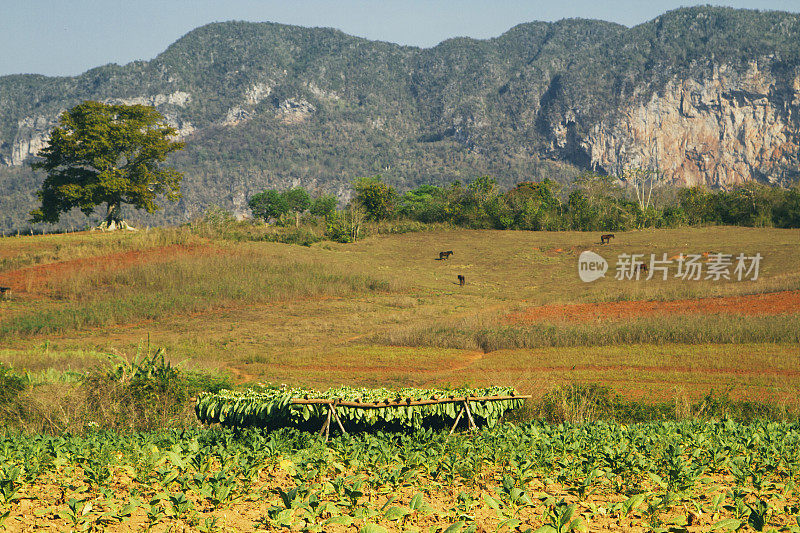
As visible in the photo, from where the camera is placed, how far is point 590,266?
126 ft

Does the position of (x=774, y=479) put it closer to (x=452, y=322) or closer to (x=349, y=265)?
(x=452, y=322)

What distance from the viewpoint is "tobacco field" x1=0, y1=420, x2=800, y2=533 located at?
16.9 ft

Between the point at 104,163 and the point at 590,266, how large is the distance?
29.3 meters

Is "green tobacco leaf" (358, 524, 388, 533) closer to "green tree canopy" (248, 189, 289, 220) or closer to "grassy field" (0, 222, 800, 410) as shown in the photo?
"grassy field" (0, 222, 800, 410)

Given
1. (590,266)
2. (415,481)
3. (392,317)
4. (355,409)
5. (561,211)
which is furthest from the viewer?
(561,211)

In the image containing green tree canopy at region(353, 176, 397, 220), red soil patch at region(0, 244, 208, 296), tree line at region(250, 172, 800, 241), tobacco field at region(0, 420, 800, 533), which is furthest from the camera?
green tree canopy at region(353, 176, 397, 220)

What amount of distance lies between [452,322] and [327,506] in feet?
52.0

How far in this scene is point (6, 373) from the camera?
10.6 m

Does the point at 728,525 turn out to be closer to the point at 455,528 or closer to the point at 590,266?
the point at 455,528

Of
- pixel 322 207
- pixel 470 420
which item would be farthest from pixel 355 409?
pixel 322 207

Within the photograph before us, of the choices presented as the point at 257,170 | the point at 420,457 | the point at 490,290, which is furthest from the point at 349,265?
the point at 257,170

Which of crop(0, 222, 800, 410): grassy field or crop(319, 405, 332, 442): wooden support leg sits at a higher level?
crop(319, 405, 332, 442): wooden support leg

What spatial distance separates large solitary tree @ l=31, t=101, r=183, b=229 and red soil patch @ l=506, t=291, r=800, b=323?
26.2 metres

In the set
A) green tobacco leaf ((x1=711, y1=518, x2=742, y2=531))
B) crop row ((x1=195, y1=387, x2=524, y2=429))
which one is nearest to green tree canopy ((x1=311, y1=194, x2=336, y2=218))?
crop row ((x1=195, y1=387, x2=524, y2=429))
